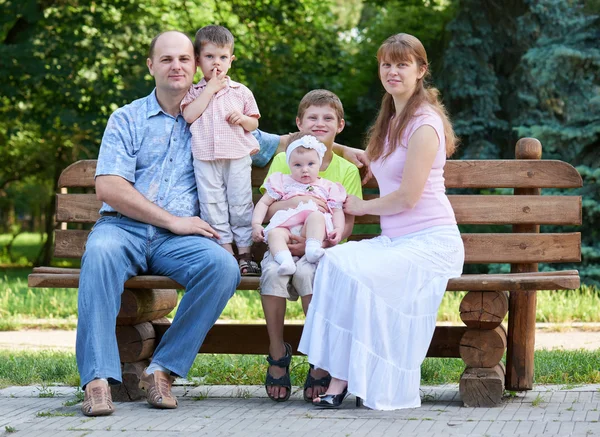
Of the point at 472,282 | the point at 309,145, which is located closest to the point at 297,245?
the point at 309,145

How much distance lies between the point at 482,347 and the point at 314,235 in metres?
0.99

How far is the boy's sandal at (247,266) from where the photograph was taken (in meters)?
4.89

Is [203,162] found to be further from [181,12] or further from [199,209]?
[181,12]

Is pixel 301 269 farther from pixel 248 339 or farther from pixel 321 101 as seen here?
pixel 321 101

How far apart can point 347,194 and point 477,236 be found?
0.79 m

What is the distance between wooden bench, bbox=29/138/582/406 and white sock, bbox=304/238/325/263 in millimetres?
322

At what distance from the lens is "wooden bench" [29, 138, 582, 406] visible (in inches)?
179

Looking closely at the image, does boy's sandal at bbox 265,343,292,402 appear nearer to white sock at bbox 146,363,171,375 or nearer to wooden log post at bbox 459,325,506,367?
white sock at bbox 146,363,171,375

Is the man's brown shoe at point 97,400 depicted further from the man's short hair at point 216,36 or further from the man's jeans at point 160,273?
the man's short hair at point 216,36

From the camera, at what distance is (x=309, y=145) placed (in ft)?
15.1

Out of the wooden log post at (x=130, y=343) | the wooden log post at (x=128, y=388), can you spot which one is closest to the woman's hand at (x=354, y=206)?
the wooden log post at (x=130, y=343)

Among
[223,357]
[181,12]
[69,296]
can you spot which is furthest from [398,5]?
[223,357]

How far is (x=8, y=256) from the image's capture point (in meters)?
20.6

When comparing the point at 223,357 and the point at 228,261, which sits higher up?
the point at 228,261
